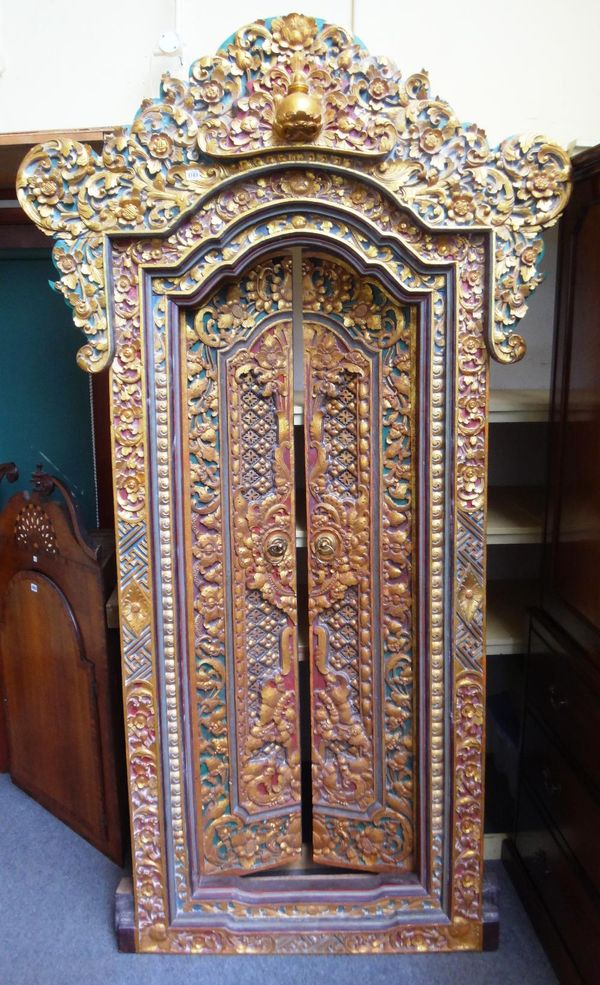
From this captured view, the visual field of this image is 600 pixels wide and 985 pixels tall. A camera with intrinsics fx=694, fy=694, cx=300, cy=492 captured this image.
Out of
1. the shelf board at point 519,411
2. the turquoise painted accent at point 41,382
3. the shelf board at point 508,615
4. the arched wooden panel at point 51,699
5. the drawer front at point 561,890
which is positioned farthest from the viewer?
the turquoise painted accent at point 41,382

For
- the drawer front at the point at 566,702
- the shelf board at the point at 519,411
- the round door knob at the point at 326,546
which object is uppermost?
the shelf board at the point at 519,411

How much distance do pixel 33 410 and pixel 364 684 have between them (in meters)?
1.64

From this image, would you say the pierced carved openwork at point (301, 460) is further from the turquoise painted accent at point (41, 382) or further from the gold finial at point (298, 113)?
the turquoise painted accent at point (41, 382)

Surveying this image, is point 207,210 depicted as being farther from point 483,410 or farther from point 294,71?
point 483,410

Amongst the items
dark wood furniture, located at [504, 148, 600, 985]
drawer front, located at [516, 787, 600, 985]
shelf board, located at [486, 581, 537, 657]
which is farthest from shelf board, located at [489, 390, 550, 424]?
drawer front, located at [516, 787, 600, 985]

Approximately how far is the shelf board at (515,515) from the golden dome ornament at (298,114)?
3.79 ft

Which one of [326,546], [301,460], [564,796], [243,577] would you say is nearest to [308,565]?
[326,546]

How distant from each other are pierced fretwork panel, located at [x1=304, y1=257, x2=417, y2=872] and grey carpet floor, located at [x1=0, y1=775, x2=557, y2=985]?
260mm

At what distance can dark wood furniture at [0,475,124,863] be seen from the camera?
214 cm

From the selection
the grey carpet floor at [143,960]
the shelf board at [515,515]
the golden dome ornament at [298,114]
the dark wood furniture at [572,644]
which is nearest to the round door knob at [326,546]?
the shelf board at [515,515]

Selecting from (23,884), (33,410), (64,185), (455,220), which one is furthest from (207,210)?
(23,884)

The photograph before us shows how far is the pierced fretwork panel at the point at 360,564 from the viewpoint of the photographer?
1.73 m

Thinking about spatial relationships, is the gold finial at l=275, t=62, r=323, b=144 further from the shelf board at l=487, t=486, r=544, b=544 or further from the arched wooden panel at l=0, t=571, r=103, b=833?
the arched wooden panel at l=0, t=571, r=103, b=833

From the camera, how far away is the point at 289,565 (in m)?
1.85
